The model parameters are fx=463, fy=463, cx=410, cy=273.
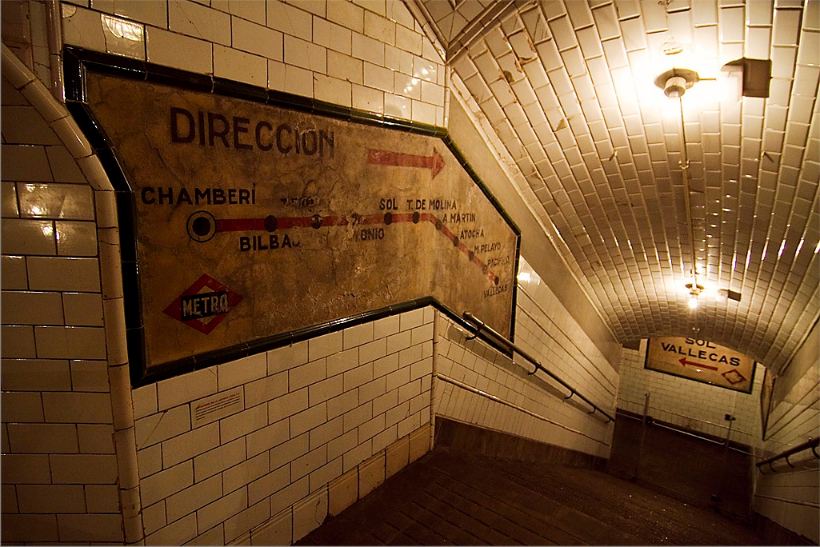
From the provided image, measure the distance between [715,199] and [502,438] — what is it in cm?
290

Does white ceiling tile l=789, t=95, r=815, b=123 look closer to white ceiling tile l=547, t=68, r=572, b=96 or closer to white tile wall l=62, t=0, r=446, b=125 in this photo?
white ceiling tile l=547, t=68, r=572, b=96

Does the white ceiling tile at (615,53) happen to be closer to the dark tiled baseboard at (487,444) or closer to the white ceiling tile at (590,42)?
the white ceiling tile at (590,42)

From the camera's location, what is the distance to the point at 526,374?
5.00m

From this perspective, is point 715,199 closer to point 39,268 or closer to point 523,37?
point 523,37

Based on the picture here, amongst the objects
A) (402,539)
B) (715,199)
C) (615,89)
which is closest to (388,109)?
(615,89)

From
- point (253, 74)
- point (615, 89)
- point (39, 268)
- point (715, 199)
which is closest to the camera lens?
point (39, 268)

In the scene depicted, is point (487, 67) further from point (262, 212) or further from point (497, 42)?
point (262, 212)

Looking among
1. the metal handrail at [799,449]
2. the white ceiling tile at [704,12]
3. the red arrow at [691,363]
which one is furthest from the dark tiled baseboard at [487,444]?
the red arrow at [691,363]

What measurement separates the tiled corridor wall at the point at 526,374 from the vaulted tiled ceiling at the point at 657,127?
0.94 metres

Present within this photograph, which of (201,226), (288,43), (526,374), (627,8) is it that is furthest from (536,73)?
(526,374)

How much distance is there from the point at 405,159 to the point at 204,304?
1547mm

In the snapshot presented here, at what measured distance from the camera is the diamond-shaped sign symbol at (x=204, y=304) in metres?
2.05

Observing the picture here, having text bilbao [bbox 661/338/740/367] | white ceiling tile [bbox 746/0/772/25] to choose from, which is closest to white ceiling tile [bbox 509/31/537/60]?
white ceiling tile [bbox 746/0/772/25]

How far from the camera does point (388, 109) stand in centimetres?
287
